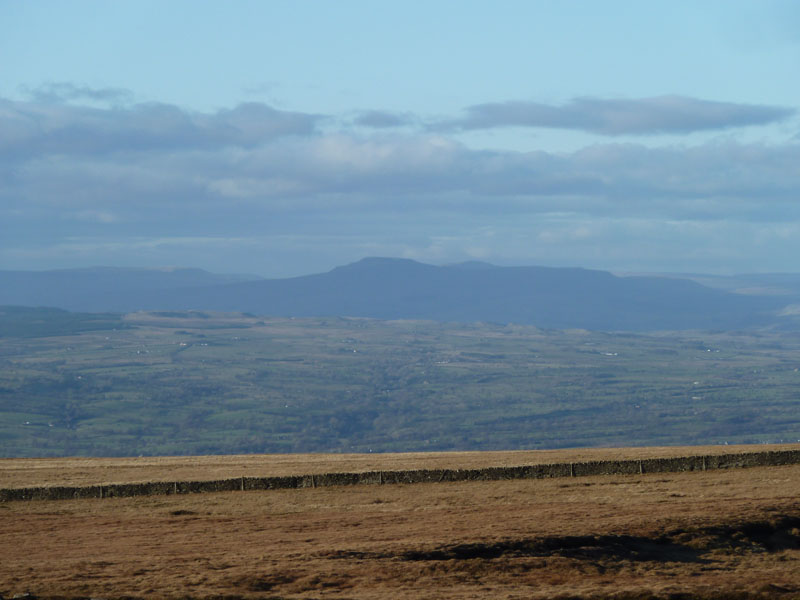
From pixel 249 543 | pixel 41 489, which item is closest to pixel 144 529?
pixel 249 543

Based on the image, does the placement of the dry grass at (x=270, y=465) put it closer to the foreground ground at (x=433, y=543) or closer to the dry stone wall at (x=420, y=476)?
the dry stone wall at (x=420, y=476)

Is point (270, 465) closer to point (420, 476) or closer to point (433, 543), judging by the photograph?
point (420, 476)

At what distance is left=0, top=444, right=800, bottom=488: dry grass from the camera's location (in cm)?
3606

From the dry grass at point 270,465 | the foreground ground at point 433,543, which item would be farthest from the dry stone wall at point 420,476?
the foreground ground at point 433,543

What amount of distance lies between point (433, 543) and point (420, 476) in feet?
38.9

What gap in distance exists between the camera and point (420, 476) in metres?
34.1

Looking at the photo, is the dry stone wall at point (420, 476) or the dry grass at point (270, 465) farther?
the dry grass at point (270, 465)

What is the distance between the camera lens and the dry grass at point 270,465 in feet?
118

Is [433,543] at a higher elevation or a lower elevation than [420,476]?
higher

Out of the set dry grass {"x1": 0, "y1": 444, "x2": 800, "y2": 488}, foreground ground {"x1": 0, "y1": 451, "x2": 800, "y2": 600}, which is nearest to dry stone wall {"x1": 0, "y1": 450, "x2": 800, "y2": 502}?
dry grass {"x1": 0, "y1": 444, "x2": 800, "y2": 488}

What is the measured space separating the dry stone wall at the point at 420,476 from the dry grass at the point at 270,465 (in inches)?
39.5

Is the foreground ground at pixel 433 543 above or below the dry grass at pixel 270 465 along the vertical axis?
above

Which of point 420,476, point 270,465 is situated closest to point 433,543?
point 420,476

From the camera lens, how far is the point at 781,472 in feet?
106
